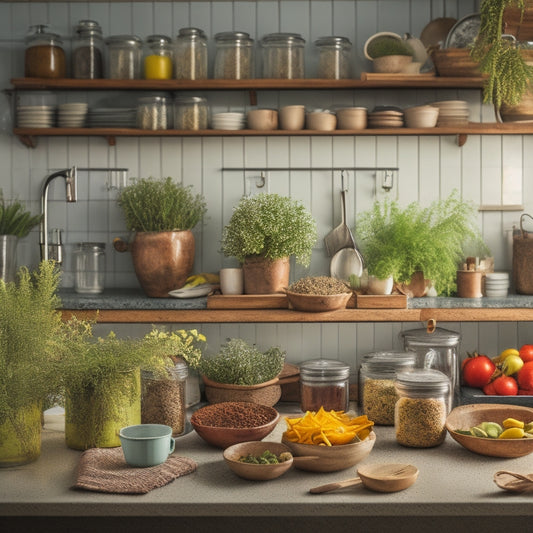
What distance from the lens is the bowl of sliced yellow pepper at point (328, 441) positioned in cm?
187

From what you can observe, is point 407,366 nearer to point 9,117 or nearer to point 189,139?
point 189,139

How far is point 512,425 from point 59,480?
1.18 meters

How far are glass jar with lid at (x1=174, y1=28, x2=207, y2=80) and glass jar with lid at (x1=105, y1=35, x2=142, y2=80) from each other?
218 millimetres

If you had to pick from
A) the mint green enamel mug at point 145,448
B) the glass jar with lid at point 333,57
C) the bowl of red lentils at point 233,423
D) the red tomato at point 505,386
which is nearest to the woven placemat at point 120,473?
the mint green enamel mug at point 145,448

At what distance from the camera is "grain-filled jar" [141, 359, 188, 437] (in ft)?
7.11

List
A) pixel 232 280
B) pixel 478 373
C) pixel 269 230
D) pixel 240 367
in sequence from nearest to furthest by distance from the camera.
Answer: pixel 240 367, pixel 478 373, pixel 269 230, pixel 232 280

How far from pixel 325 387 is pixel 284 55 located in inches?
76.9

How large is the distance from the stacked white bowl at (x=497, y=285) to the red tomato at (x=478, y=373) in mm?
923

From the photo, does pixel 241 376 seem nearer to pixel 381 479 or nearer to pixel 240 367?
pixel 240 367

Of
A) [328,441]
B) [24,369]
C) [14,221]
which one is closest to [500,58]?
[328,441]

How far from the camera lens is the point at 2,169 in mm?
4027

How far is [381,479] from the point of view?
173 cm

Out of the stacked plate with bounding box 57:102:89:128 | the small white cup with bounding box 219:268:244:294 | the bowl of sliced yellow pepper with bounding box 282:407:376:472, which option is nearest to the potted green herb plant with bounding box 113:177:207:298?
the small white cup with bounding box 219:268:244:294

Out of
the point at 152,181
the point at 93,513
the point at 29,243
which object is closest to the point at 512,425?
the point at 93,513
